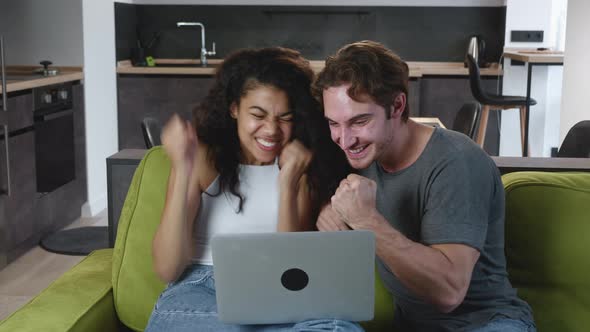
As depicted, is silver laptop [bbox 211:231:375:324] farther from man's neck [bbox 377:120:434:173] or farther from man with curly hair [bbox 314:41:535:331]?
man's neck [bbox 377:120:434:173]

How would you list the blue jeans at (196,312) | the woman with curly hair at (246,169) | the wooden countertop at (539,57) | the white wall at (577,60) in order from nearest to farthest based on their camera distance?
the blue jeans at (196,312) → the woman with curly hair at (246,169) → the white wall at (577,60) → the wooden countertop at (539,57)

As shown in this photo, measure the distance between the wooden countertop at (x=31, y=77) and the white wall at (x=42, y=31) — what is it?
0.05 meters

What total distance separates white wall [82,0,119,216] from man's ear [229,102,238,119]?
11.6ft

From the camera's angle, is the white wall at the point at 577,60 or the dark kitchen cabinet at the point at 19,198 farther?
the white wall at the point at 577,60

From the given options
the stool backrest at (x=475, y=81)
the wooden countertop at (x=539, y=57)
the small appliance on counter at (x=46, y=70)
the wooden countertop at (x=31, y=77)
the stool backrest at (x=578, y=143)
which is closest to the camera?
the stool backrest at (x=578, y=143)

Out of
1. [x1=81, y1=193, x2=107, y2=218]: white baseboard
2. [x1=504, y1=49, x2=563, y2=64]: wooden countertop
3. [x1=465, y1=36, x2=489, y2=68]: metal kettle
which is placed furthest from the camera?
[x1=465, y1=36, x2=489, y2=68]: metal kettle

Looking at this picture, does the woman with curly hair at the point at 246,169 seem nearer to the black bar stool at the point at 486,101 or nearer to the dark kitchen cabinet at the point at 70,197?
the dark kitchen cabinet at the point at 70,197

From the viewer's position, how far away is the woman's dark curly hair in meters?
2.06

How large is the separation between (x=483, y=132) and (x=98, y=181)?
9.60 feet

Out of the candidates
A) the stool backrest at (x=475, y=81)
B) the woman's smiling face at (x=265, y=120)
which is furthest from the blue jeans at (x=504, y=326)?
the stool backrest at (x=475, y=81)

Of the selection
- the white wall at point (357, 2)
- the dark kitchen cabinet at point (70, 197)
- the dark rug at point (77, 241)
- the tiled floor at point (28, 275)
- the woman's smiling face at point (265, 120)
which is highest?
the white wall at point (357, 2)

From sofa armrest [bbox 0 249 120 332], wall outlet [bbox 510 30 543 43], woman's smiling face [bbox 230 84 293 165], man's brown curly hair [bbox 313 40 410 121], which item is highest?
wall outlet [bbox 510 30 543 43]

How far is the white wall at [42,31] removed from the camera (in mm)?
5336

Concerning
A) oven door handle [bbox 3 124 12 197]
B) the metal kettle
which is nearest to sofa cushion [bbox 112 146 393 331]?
oven door handle [bbox 3 124 12 197]
